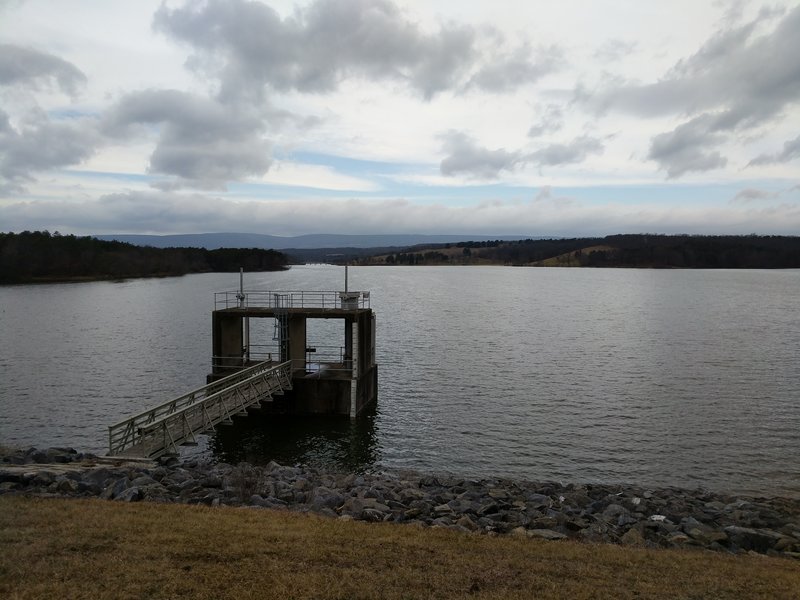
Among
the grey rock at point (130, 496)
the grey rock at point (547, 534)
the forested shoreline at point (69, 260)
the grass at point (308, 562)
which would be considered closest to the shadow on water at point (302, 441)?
the grey rock at point (130, 496)

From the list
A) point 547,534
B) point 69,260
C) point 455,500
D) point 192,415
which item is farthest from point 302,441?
point 69,260

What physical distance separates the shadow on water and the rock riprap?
341 centimetres

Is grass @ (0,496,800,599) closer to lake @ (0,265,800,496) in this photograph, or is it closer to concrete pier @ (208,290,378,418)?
lake @ (0,265,800,496)

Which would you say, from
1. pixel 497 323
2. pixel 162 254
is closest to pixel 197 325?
pixel 497 323

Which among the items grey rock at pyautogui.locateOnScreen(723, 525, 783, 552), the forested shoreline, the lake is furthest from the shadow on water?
the forested shoreline

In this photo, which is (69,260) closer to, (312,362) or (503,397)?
(312,362)

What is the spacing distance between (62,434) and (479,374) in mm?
22195

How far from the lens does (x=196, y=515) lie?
12305mm

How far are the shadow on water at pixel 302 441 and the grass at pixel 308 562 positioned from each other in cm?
1001

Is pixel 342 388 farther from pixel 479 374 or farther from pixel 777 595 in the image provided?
pixel 777 595

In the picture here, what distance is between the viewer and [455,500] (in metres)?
15.8

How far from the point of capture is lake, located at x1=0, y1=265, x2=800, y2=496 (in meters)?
23.0

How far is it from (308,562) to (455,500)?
666cm

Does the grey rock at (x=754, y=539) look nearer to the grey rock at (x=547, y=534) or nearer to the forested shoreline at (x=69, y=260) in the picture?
the grey rock at (x=547, y=534)
